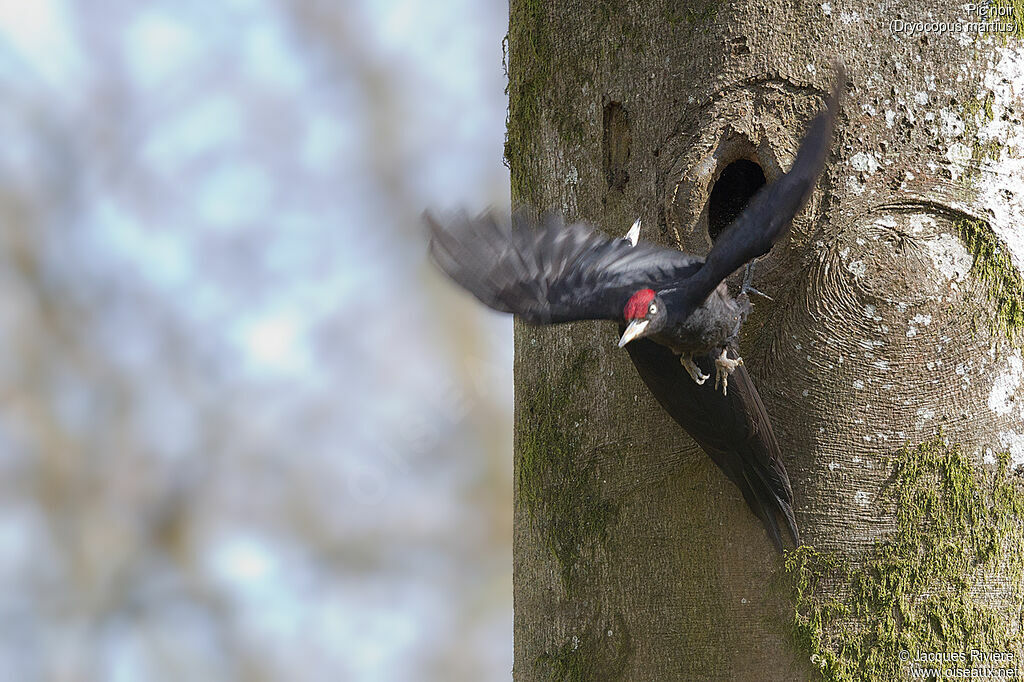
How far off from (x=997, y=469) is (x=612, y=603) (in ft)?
2.25

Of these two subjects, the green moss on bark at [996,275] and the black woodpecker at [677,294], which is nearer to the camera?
the black woodpecker at [677,294]

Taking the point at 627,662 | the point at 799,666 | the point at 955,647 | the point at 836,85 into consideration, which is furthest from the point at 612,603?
the point at 836,85

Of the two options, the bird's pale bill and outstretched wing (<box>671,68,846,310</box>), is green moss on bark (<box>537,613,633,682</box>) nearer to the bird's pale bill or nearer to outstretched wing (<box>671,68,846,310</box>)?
the bird's pale bill

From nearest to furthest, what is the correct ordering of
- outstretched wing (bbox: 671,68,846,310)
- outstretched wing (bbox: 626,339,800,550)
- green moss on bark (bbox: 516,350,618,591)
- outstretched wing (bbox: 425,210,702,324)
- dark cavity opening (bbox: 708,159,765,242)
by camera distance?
1. outstretched wing (bbox: 671,68,846,310)
2. outstretched wing (bbox: 626,339,800,550)
3. outstretched wing (bbox: 425,210,702,324)
4. green moss on bark (bbox: 516,350,618,591)
5. dark cavity opening (bbox: 708,159,765,242)

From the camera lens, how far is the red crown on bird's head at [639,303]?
1.69m

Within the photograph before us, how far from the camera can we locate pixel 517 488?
2127mm

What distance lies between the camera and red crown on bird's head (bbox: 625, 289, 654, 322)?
1687mm

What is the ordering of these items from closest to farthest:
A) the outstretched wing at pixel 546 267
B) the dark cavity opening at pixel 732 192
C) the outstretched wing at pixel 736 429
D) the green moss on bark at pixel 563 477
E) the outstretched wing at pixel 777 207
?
the outstretched wing at pixel 777 207, the outstretched wing at pixel 736 429, the outstretched wing at pixel 546 267, the green moss on bark at pixel 563 477, the dark cavity opening at pixel 732 192

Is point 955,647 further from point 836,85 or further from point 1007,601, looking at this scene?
point 836,85

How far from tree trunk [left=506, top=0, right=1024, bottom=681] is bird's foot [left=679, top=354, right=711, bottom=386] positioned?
0.37 ft

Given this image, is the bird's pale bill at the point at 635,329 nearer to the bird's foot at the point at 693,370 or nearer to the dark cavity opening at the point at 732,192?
the bird's foot at the point at 693,370

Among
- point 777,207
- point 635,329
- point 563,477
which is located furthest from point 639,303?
point 563,477

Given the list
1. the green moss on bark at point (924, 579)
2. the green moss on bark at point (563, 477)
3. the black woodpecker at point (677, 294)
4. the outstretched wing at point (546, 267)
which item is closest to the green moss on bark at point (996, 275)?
the green moss on bark at point (924, 579)

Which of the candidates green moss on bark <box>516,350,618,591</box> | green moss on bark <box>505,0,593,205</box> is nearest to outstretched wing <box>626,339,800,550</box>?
green moss on bark <box>516,350,618,591</box>
